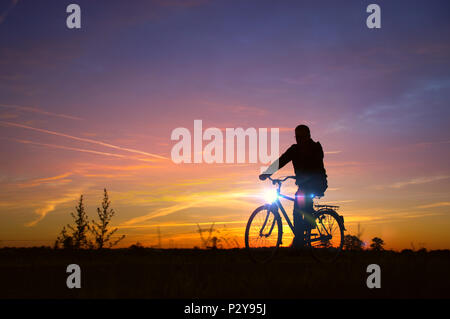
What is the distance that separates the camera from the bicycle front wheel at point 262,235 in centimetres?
1026

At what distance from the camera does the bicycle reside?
10.3m

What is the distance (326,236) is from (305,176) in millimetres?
1481

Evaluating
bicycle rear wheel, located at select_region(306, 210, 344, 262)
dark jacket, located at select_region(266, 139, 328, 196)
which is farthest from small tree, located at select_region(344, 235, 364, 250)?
dark jacket, located at select_region(266, 139, 328, 196)

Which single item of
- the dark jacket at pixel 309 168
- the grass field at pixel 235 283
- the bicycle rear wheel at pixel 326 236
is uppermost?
the dark jacket at pixel 309 168

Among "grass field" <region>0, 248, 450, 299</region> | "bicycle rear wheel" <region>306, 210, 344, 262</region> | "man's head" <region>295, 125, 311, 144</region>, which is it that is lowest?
"grass field" <region>0, 248, 450, 299</region>

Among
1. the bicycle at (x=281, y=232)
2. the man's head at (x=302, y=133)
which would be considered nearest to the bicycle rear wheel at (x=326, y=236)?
the bicycle at (x=281, y=232)

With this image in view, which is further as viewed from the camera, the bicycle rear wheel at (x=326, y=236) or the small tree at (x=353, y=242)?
the small tree at (x=353, y=242)

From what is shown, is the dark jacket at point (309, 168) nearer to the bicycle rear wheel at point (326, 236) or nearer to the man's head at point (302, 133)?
the man's head at point (302, 133)

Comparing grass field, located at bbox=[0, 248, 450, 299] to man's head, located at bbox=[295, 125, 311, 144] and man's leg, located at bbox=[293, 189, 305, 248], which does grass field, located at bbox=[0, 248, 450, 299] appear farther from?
man's head, located at bbox=[295, 125, 311, 144]

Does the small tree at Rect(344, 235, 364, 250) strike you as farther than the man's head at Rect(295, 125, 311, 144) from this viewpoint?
Yes

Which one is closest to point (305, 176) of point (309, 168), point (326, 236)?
point (309, 168)

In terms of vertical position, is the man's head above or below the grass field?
above
